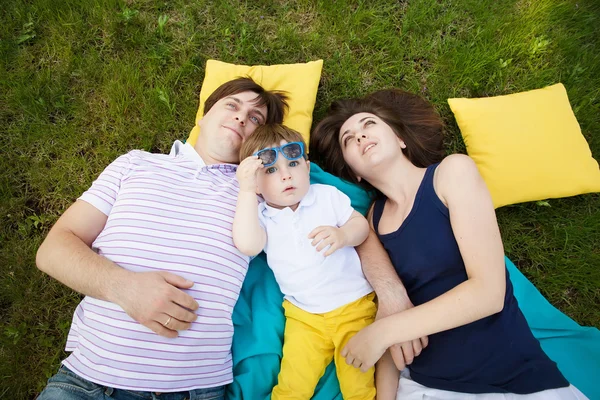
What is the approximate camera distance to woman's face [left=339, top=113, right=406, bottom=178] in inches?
120

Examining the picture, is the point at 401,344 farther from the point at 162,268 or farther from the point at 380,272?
the point at 162,268

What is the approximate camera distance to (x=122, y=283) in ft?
8.16

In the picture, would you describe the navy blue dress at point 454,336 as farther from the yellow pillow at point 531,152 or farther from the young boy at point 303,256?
the yellow pillow at point 531,152

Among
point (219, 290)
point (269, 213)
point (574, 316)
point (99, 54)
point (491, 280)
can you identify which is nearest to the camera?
point (491, 280)

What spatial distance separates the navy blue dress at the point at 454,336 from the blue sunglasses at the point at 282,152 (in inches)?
39.1

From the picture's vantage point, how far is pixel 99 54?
14.1 ft

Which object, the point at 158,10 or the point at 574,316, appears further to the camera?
the point at 158,10

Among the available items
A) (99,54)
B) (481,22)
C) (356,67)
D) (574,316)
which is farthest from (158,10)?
(574,316)

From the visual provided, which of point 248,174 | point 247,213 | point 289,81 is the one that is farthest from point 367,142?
point 289,81

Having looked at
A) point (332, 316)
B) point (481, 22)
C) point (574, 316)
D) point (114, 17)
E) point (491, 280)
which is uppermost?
point (481, 22)

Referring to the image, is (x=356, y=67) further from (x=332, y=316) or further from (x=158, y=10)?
(x=332, y=316)

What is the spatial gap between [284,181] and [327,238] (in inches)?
21.6

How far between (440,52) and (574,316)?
10.4ft

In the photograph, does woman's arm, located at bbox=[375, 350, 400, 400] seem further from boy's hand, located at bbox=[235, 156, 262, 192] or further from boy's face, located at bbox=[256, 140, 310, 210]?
boy's hand, located at bbox=[235, 156, 262, 192]
